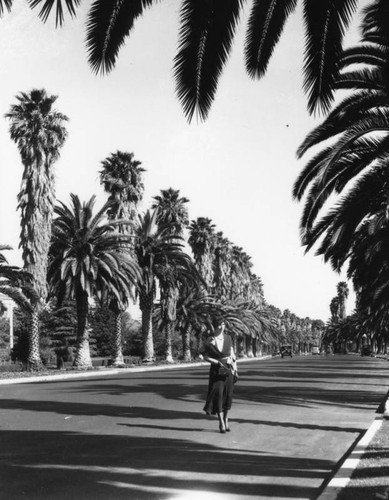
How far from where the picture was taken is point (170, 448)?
8.67 m

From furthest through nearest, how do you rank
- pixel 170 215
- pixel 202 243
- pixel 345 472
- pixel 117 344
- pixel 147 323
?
pixel 202 243, pixel 170 215, pixel 147 323, pixel 117 344, pixel 345 472

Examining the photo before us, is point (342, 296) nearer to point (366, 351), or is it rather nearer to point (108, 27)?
point (366, 351)

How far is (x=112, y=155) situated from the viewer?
4522 centimetres

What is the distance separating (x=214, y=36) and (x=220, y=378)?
6073 millimetres

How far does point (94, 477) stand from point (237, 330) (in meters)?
69.0

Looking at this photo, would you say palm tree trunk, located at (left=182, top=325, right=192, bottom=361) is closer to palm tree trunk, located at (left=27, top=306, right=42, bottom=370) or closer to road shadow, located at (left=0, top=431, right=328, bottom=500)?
palm tree trunk, located at (left=27, top=306, right=42, bottom=370)

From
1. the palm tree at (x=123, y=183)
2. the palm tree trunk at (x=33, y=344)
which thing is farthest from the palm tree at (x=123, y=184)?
the palm tree trunk at (x=33, y=344)

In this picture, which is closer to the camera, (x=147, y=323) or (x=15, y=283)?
(x=15, y=283)

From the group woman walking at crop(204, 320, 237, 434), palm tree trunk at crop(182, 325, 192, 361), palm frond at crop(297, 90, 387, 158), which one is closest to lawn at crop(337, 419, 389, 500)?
woman walking at crop(204, 320, 237, 434)

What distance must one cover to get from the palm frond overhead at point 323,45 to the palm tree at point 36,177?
2925cm

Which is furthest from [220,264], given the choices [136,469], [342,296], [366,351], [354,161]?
[342,296]

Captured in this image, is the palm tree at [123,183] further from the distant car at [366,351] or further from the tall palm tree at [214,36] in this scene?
the distant car at [366,351]

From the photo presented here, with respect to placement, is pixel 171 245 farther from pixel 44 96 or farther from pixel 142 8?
pixel 142 8

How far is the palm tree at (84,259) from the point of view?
36.2 metres
